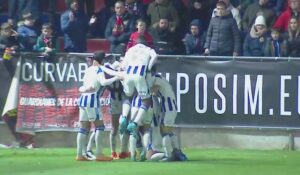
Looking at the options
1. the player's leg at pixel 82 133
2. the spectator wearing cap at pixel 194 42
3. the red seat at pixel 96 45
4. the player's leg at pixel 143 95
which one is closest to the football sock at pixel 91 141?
the player's leg at pixel 82 133

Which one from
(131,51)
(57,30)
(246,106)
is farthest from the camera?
(57,30)

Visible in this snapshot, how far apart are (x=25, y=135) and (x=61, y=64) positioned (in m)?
1.60

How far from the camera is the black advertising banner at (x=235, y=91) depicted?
76.0ft

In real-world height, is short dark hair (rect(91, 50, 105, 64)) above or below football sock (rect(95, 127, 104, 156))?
above

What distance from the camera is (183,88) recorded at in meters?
23.6

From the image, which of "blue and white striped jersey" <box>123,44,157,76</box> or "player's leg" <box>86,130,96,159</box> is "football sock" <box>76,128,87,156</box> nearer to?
"player's leg" <box>86,130,96,159</box>

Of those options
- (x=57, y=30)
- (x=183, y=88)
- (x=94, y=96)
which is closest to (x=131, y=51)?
(x=94, y=96)

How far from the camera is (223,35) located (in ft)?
79.0

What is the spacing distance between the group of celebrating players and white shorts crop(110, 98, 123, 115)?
0.50m

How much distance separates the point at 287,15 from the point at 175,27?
2.32 metres

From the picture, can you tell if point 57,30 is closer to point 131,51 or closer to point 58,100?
point 58,100

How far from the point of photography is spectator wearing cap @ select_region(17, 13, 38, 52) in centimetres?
2469

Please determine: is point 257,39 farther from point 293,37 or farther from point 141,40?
point 141,40

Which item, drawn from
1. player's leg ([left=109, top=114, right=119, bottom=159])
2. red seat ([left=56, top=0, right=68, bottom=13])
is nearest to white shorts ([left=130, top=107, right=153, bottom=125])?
player's leg ([left=109, top=114, right=119, bottom=159])
